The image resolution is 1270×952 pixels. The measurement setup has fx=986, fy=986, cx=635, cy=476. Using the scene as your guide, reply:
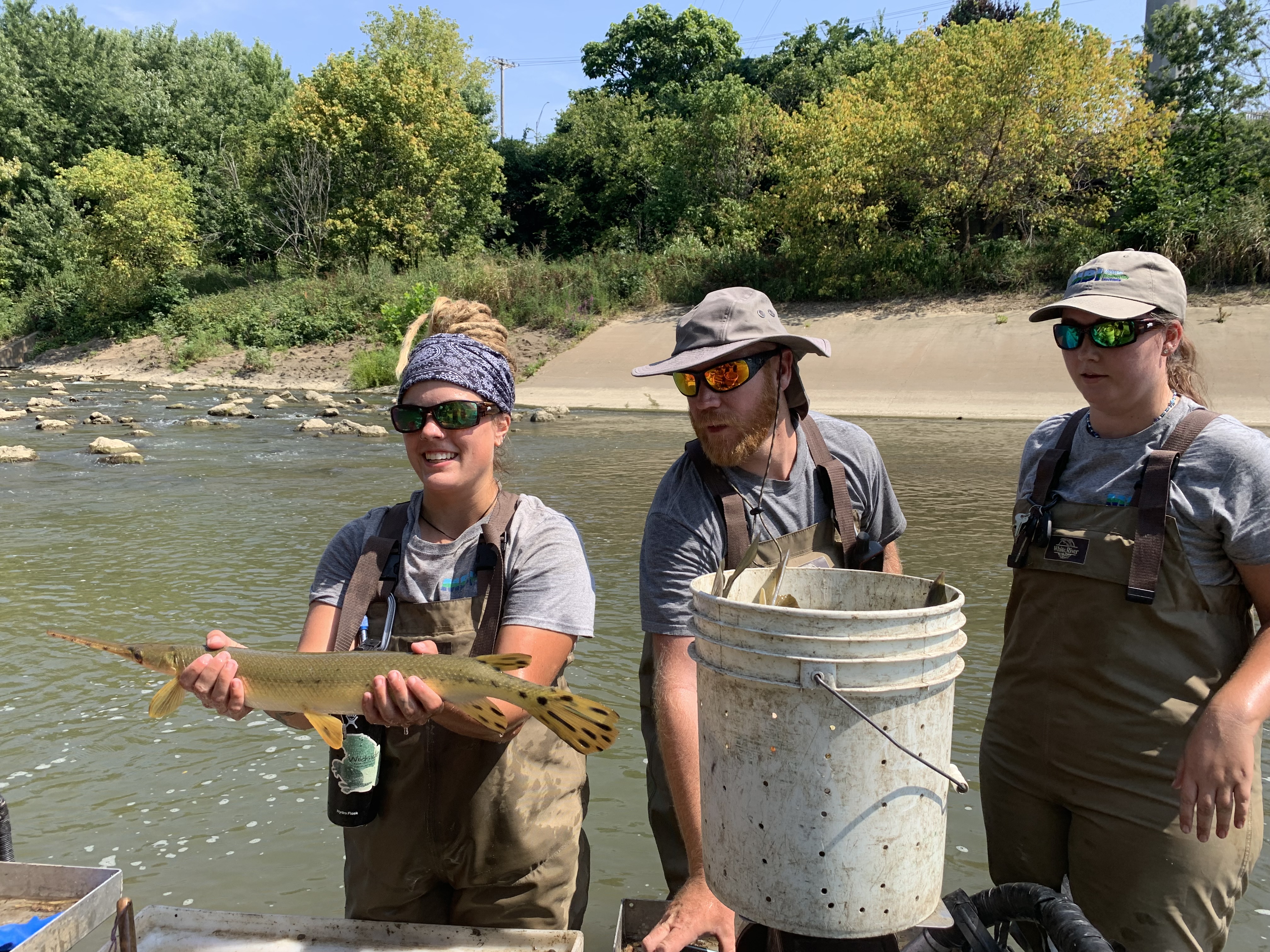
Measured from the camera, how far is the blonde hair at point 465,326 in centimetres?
325

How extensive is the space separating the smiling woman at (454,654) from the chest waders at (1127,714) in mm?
1379

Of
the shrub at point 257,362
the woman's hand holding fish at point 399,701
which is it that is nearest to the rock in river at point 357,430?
the shrub at point 257,362

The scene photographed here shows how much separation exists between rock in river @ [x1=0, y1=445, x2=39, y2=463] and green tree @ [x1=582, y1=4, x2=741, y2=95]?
154 ft

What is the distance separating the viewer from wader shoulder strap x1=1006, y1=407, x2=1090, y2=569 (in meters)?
2.98

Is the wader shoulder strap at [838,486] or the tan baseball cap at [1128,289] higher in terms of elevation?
the tan baseball cap at [1128,289]

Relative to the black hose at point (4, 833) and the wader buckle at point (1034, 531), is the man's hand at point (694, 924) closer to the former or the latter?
the wader buckle at point (1034, 531)

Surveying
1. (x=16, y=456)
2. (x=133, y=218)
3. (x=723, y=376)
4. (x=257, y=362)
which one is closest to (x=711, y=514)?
(x=723, y=376)

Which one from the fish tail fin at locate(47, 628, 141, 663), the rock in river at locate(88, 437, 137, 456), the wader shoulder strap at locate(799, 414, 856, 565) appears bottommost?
the rock in river at locate(88, 437, 137, 456)

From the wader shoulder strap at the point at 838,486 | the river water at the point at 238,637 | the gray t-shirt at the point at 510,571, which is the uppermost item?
the wader shoulder strap at the point at 838,486

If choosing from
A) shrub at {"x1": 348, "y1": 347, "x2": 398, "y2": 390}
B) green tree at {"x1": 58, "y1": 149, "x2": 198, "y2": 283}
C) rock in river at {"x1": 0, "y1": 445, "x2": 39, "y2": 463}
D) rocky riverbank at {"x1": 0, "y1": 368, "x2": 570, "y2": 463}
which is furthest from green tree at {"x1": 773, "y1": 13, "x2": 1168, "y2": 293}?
green tree at {"x1": 58, "y1": 149, "x2": 198, "y2": 283}

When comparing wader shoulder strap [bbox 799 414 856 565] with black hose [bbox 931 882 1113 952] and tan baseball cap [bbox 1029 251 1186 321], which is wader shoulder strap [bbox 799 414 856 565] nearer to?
tan baseball cap [bbox 1029 251 1186 321]

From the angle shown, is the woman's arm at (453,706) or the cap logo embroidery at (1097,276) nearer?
the woman's arm at (453,706)

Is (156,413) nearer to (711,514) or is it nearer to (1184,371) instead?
(711,514)

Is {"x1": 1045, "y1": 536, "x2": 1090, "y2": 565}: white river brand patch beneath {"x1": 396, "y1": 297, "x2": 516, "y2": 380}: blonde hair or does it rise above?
beneath
